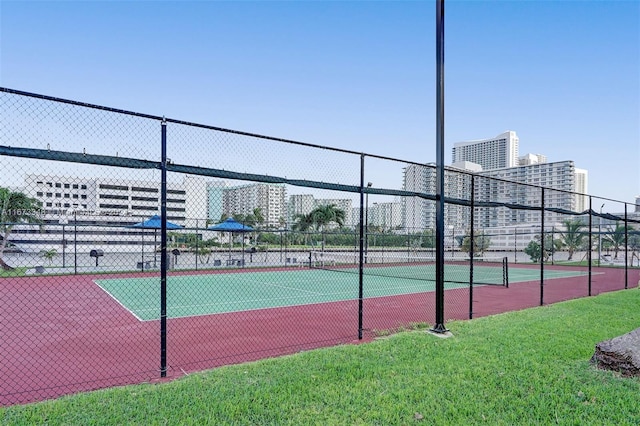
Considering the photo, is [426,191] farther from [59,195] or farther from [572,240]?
[572,240]

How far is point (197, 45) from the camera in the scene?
409 inches

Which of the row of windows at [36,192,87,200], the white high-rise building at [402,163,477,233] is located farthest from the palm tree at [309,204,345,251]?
the row of windows at [36,192,87,200]

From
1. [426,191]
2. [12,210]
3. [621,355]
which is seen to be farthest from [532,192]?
[12,210]

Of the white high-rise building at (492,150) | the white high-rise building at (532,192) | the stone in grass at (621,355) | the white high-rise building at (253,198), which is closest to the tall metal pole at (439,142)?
the stone in grass at (621,355)

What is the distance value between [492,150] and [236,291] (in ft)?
255

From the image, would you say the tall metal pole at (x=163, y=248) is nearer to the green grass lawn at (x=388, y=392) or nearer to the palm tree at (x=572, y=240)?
the green grass lawn at (x=388, y=392)

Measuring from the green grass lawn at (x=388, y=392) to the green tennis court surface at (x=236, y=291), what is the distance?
17.2ft

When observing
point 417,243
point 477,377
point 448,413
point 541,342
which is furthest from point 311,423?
point 417,243

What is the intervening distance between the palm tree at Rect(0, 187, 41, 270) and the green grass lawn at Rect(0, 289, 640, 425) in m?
4.09

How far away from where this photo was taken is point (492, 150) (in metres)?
80.1

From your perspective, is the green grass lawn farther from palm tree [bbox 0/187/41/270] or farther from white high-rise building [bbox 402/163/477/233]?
palm tree [bbox 0/187/41/270]

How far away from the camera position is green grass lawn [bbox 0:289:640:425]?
335 cm

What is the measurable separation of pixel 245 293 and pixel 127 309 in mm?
3603

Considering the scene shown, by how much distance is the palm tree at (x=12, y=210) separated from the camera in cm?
766
